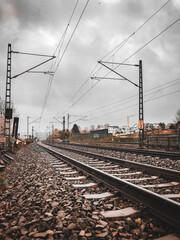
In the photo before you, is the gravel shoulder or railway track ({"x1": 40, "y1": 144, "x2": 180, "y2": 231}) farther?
railway track ({"x1": 40, "y1": 144, "x2": 180, "y2": 231})

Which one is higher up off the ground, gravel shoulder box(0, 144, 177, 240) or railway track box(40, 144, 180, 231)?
railway track box(40, 144, 180, 231)

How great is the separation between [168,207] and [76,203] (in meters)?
1.60

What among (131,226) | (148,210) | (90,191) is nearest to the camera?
(131,226)

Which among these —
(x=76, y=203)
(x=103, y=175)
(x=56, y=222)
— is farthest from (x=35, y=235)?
(x=103, y=175)

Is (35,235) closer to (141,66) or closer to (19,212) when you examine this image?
(19,212)

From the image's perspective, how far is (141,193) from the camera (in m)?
3.17

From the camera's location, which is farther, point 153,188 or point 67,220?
point 153,188

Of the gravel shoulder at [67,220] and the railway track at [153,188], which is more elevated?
the railway track at [153,188]

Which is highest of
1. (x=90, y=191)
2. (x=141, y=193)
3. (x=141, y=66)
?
(x=141, y=66)

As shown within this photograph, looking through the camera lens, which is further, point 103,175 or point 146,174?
point 146,174

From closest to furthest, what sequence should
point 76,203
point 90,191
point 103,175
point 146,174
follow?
1. point 76,203
2. point 90,191
3. point 103,175
4. point 146,174

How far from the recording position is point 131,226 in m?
2.41

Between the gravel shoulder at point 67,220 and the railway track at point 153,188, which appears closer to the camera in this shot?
the gravel shoulder at point 67,220

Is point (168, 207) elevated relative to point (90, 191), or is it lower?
elevated
